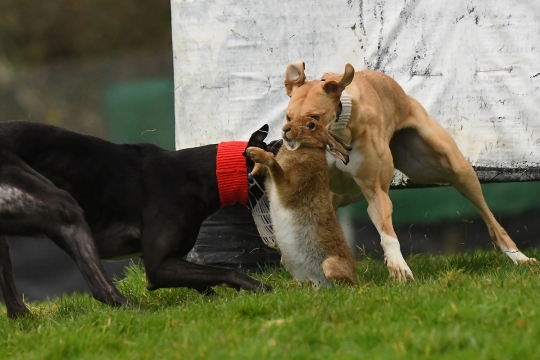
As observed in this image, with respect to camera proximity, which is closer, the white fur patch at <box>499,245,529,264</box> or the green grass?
the green grass

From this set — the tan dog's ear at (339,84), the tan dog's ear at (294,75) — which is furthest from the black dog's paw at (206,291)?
the tan dog's ear at (339,84)

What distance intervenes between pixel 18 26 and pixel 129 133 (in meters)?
13.0

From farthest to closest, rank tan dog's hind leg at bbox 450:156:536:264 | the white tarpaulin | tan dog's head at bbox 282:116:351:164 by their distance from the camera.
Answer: the white tarpaulin < tan dog's hind leg at bbox 450:156:536:264 < tan dog's head at bbox 282:116:351:164

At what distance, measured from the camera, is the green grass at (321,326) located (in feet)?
12.4

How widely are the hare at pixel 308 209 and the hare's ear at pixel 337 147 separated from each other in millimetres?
38

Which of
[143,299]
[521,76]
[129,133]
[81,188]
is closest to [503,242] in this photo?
[521,76]

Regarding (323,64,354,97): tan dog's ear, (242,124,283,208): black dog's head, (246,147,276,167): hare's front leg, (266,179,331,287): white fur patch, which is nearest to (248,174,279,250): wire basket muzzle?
(242,124,283,208): black dog's head

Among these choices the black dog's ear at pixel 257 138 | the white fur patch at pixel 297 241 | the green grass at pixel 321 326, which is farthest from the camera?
the black dog's ear at pixel 257 138

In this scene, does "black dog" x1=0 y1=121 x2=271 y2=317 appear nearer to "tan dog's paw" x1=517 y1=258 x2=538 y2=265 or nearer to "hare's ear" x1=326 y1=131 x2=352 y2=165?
"hare's ear" x1=326 y1=131 x2=352 y2=165

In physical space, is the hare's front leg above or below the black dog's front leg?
above

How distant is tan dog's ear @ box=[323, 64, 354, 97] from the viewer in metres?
5.44

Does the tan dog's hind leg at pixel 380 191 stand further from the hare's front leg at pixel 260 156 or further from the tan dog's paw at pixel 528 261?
the tan dog's paw at pixel 528 261

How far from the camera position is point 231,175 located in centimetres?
573

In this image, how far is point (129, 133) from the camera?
9.73 metres
